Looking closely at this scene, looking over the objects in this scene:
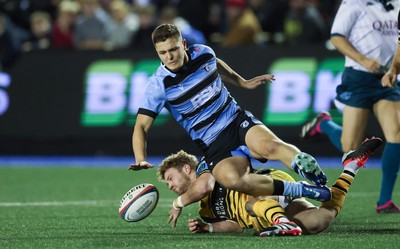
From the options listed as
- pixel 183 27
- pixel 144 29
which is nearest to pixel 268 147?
pixel 183 27

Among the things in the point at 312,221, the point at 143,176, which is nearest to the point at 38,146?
the point at 143,176

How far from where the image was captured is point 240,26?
51.6ft

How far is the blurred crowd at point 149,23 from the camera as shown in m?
15.8

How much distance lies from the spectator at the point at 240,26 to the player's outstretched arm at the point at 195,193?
7.74 meters

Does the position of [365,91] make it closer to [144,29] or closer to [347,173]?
[347,173]

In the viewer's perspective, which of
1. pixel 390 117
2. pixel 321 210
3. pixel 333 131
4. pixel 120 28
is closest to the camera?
pixel 321 210

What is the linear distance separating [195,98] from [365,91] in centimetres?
196

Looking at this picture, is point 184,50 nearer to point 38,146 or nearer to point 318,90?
point 318,90

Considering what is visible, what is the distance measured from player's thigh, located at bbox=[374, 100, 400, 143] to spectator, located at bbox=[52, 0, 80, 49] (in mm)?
8588

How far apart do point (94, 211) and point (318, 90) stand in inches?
235

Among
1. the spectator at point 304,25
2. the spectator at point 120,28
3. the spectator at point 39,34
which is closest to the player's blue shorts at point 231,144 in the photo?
the spectator at point 304,25

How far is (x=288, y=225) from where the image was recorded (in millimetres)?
7129

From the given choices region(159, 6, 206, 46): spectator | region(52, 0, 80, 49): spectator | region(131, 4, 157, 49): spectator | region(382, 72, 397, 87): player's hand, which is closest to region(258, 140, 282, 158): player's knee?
region(382, 72, 397, 87): player's hand

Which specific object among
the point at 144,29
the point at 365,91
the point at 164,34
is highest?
the point at 164,34
